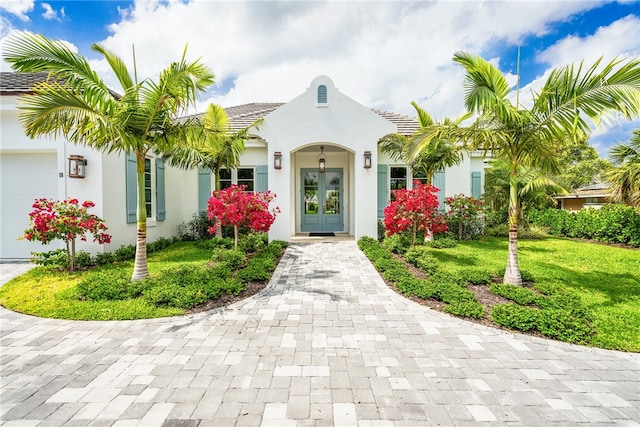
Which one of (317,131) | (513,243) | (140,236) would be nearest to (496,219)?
(513,243)

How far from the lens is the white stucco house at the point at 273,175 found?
7.77 meters

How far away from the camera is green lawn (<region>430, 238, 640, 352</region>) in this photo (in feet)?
13.7

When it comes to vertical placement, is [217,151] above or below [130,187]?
above

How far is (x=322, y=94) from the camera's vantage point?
1035cm

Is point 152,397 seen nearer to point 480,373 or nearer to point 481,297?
point 480,373

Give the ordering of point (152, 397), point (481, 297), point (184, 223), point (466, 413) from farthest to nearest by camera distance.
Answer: point (184, 223), point (481, 297), point (152, 397), point (466, 413)

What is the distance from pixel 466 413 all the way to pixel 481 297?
10.7 ft

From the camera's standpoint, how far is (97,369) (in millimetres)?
3143

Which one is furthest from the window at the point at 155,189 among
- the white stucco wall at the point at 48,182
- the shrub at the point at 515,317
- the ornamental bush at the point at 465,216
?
the ornamental bush at the point at 465,216

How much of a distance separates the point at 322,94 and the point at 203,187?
5.93 metres

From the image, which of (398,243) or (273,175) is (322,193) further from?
(398,243)

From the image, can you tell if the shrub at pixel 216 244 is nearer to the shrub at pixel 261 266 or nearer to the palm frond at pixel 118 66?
the shrub at pixel 261 266

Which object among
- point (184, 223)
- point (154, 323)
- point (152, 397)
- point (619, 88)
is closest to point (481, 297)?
point (619, 88)

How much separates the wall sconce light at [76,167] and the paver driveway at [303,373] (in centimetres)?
402
